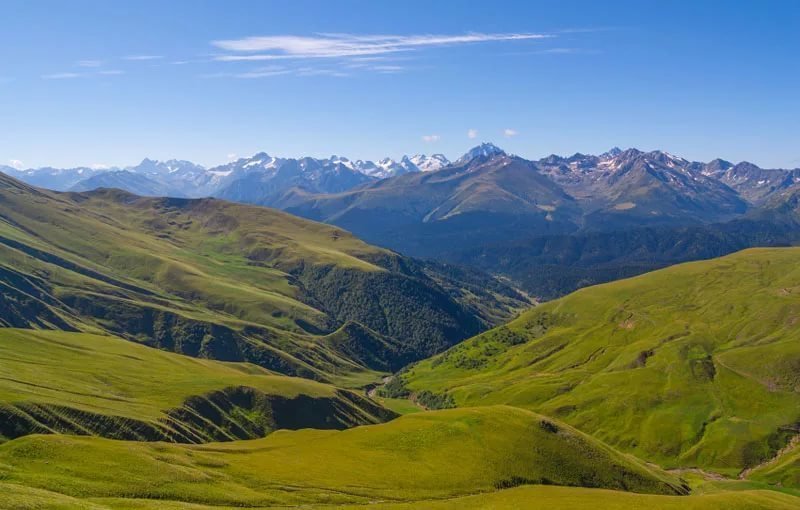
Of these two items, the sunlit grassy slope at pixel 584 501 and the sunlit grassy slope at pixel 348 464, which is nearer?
the sunlit grassy slope at pixel 348 464

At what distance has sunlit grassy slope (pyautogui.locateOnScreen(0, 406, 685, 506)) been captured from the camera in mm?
99562

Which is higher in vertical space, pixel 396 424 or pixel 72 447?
pixel 72 447

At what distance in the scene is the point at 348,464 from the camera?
139m

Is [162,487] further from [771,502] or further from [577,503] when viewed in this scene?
[771,502]

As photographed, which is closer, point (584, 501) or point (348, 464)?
point (584, 501)

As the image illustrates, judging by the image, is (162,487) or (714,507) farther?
(714,507)

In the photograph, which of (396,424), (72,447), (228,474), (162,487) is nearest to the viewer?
(162,487)

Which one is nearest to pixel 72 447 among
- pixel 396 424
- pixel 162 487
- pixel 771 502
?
pixel 162 487

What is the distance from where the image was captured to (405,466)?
144 meters

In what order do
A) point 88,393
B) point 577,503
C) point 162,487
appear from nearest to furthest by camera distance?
point 162,487, point 577,503, point 88,393

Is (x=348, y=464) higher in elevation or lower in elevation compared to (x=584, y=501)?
higher

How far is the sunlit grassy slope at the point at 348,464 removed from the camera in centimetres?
9956

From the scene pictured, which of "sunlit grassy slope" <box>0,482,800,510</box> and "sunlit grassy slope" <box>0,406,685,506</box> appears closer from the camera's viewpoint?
"sunlit grassy slope" <box>0,406,685,506</box>

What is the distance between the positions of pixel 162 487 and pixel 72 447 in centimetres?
2041
